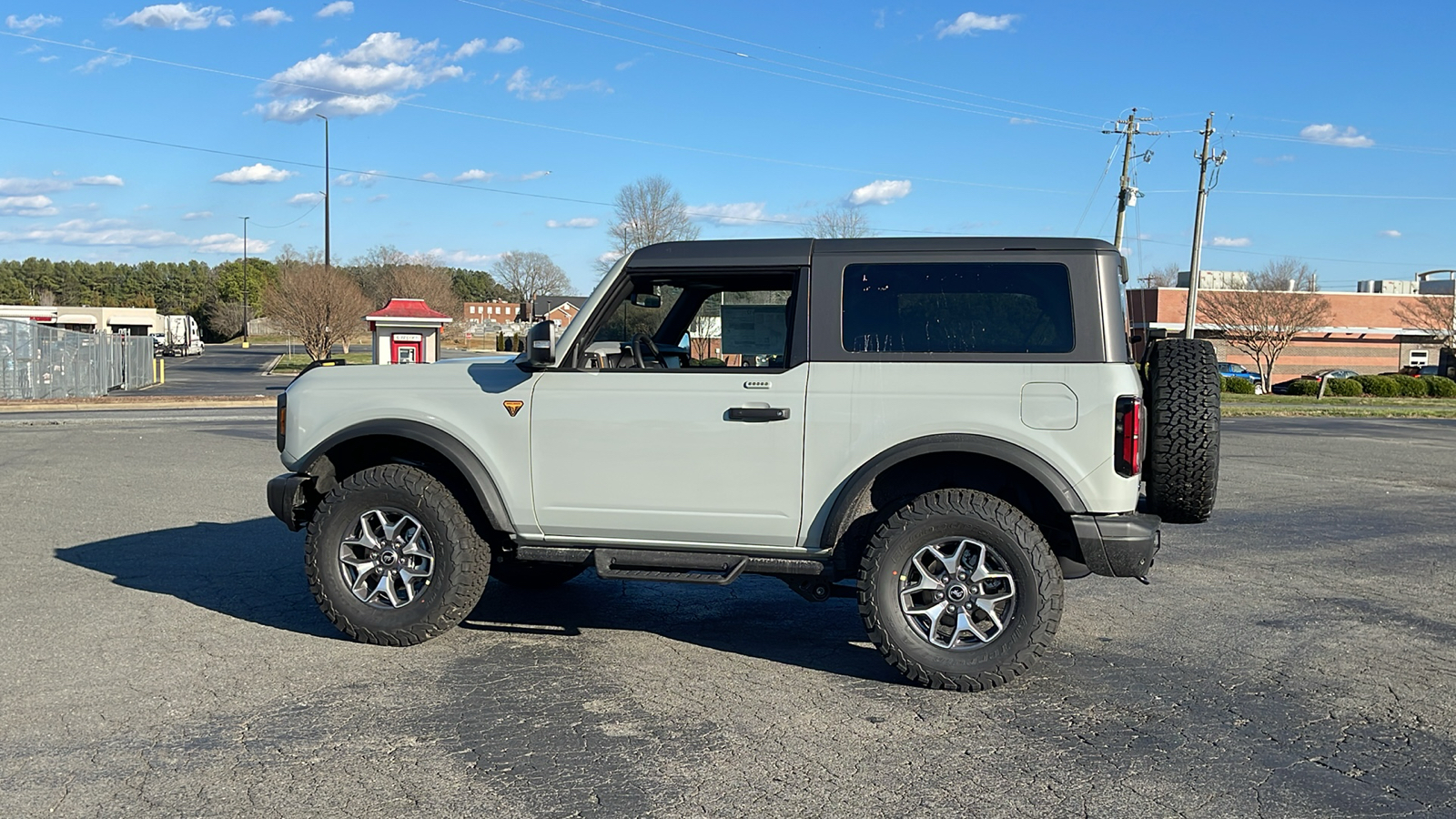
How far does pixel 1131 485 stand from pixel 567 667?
2785mm

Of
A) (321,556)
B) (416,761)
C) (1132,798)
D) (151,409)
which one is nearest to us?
(1132,798)

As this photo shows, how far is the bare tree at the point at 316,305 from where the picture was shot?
49625 millimetres

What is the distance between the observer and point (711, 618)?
6598 millimetres

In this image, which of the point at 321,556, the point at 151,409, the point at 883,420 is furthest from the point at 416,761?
the point at 151,409

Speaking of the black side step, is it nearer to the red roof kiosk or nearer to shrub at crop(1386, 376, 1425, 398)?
the red roof kiosk

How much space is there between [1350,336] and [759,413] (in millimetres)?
67408

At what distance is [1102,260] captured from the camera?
5137mm

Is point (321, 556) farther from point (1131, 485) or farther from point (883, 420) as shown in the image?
point (1131, 485)

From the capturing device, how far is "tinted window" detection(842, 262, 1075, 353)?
5.16 m

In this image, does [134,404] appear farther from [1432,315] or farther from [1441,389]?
[1432,315]

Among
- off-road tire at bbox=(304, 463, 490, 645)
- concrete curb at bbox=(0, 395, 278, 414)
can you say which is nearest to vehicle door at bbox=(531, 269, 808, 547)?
off-road tire at bbox=(304, 463, 490, 645)

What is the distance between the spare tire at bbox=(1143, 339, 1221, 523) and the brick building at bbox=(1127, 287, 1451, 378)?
59.7 meters

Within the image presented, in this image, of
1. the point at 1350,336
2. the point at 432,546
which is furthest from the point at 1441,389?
the point at 432,546

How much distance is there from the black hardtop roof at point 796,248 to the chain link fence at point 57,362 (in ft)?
97.3
